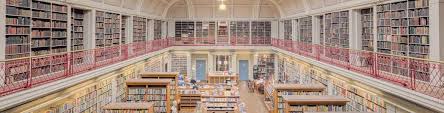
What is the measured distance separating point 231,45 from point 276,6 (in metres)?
3.63

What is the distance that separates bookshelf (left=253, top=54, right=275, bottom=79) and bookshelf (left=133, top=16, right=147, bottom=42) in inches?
290

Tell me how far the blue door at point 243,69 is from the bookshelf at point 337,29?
9.39 meters

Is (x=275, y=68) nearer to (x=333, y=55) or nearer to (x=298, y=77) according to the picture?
(x=298, y=77)

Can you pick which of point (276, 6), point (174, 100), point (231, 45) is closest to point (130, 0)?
point (174, 100)

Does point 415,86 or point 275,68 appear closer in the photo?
point 415,86

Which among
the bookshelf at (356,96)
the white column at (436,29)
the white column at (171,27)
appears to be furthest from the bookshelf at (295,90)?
the white column at (171,27)

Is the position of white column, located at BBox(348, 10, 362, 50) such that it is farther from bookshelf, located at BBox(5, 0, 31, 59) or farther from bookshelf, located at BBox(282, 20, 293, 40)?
bookshelf, located at BBox(5, 0, 31, 59)

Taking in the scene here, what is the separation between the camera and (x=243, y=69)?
2089 cm

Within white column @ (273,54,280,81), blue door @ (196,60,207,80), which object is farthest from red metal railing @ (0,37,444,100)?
blue door @ (196,60,207,80)

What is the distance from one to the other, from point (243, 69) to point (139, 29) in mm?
8244

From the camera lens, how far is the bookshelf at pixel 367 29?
864 centimetres

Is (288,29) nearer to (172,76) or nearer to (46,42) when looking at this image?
(172,76)

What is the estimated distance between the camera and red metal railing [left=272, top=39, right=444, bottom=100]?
5.25 metres

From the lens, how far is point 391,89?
5.89 metres
